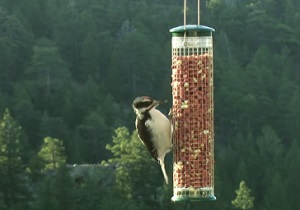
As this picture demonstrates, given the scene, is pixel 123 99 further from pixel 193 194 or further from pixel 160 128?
pixel 193 194

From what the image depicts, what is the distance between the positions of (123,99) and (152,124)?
79.6 meters

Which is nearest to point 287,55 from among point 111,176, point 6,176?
point 111,176

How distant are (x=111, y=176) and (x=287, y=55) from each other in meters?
35.0

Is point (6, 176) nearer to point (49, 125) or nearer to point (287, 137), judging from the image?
point (49, 125)

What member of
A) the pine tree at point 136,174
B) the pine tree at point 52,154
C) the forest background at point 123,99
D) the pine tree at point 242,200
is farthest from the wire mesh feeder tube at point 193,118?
the pine tree at point 52,154

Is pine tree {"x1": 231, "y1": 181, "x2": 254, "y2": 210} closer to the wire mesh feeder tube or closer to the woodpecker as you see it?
the woodpecker

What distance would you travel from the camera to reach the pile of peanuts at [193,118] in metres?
13.1

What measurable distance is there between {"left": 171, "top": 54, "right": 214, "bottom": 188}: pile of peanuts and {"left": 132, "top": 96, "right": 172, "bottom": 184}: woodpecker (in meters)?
0.16

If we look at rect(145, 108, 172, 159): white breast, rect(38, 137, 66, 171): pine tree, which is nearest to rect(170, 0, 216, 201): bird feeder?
rect(145, 108, 172, 159): white breast

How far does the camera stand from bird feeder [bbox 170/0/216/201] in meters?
13.1

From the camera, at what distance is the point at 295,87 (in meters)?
91.5

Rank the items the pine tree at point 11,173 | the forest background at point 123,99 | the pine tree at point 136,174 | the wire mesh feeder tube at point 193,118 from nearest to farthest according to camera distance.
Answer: the wire mesh feeder tube at point 193,118, the pine tree at point 11,173, the pine tree at point 136,174, the forest background at point 123,99

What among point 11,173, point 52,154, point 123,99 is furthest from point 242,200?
point 123,99

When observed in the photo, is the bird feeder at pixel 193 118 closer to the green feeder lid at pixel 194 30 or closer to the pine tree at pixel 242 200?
the green feeder lid at pixel 194 30
